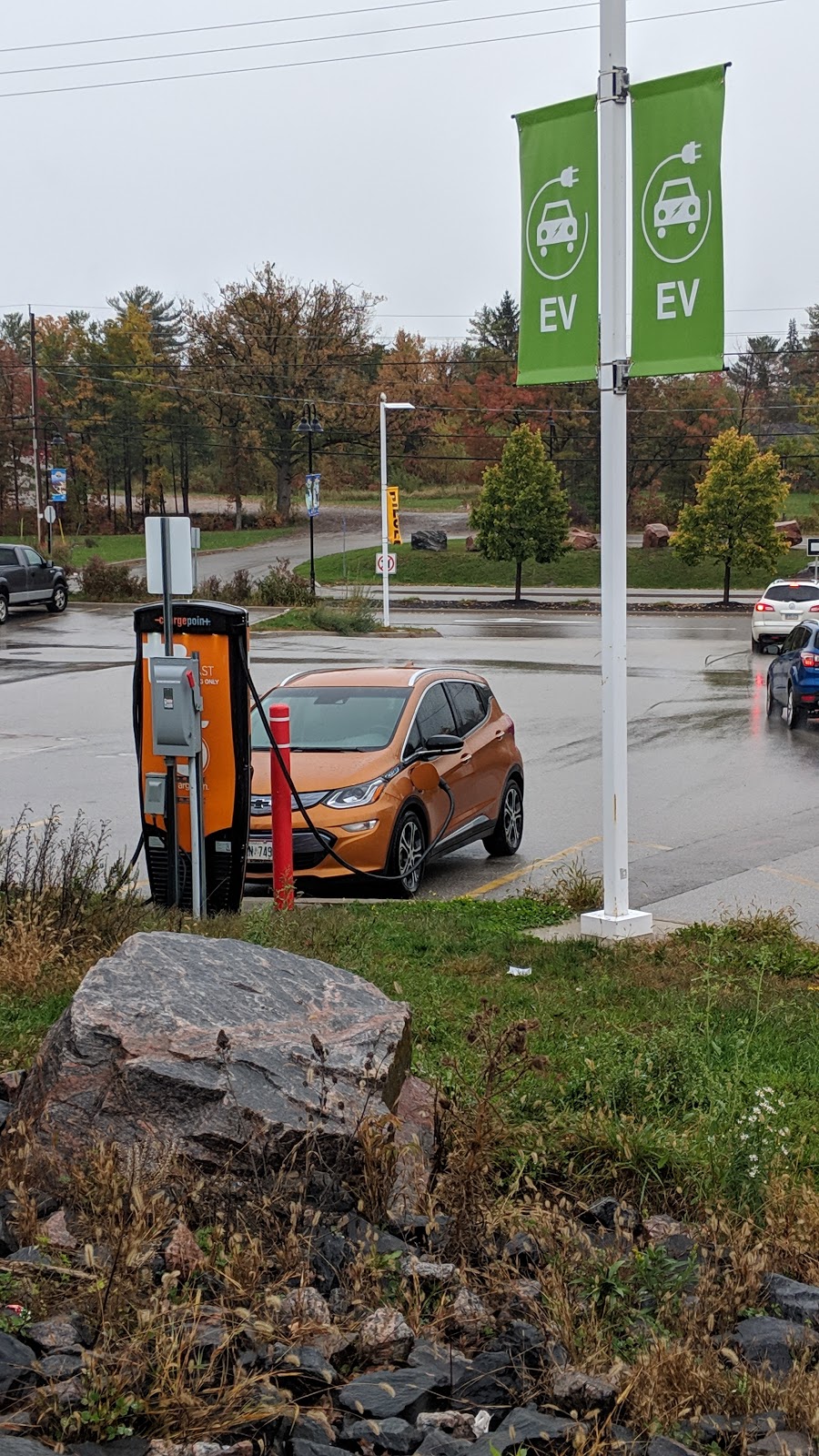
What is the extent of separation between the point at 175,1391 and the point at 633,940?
5.71 m

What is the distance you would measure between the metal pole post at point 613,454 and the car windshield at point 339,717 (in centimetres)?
265

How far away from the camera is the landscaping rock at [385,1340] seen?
3.71m

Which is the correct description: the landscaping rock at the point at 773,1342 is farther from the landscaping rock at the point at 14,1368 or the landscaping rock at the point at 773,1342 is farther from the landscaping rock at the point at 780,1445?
the landscaping rock at the point at 14,1368

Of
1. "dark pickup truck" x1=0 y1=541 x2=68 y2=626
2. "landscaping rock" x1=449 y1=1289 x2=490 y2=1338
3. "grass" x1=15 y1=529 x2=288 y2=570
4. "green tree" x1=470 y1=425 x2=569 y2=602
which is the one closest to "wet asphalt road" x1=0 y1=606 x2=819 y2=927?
"dark pickup truck" x1=0 y1=541 x2=68 y2=626

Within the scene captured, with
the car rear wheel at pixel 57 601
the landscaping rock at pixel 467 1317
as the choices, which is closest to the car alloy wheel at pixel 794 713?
the landscaping rock at pixel 467 1317

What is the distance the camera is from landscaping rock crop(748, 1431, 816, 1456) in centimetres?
333

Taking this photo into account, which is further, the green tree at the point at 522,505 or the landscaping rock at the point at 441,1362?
the green tree at the point at 522,505

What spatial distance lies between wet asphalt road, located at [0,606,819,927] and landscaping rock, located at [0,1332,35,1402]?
6.98m

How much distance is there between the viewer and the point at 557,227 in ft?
29.2

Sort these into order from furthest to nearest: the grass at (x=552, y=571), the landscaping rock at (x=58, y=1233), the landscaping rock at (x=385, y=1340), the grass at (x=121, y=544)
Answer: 1. the grass at (x=121, y=544)
2. the grass at (x=552, y=571)
3. the landscaping rock at (x=58, y=1233)
4. the landscaping rock at (x=385, y=1340)

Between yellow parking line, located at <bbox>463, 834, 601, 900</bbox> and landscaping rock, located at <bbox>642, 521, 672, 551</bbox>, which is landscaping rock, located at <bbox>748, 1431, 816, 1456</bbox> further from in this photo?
landscaping rock, located at <bbox>642, 521, 672, 551</bbox>


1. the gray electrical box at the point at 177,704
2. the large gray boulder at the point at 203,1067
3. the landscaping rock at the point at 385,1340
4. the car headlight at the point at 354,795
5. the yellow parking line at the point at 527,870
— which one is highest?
the gray electrical box at the point at 177,704

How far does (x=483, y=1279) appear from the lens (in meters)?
4.16

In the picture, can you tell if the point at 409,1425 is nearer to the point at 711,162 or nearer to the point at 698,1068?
the point at 698,1068
